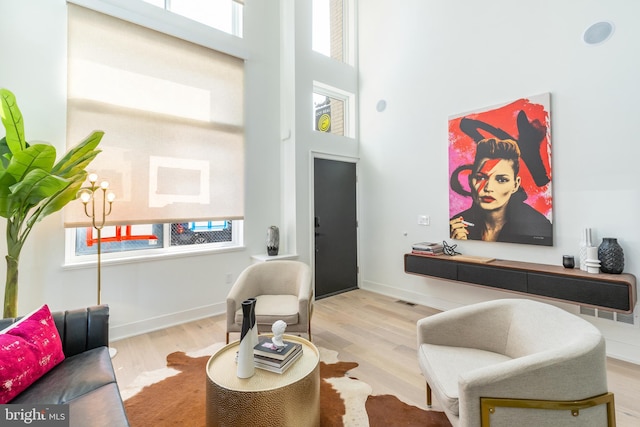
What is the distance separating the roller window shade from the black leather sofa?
4.48 ft

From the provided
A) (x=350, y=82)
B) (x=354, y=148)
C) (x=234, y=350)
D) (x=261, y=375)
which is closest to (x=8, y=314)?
(x=234, y=350)

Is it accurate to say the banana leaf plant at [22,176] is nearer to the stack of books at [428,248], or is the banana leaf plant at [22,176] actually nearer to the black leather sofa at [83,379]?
the black leather sofa at [83,379]

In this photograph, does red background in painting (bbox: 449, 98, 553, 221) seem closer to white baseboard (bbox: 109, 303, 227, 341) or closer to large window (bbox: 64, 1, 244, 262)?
large window (bbox: 64, 1, 244, 262)

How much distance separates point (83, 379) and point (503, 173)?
12.8ft

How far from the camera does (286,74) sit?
423cm

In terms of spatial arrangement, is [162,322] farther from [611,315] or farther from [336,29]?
[336,29]

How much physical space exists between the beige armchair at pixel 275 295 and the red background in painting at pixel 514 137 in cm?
213

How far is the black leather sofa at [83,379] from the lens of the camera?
1.27 meters

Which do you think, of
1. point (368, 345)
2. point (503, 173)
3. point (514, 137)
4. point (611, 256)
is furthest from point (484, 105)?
point (368, 345)

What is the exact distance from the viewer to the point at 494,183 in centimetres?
326

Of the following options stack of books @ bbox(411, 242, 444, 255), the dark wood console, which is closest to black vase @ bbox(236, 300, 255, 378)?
the dark wood console

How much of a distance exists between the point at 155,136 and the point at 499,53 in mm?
3969

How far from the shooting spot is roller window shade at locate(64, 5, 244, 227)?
283 centimetres

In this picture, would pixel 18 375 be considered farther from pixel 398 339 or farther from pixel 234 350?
pixel 398 339
